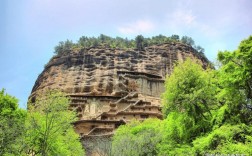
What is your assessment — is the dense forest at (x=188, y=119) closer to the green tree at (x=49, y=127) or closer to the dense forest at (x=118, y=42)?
the green tree at (x=49, y=127)

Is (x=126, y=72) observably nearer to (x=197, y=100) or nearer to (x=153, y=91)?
(x=153, y=91)

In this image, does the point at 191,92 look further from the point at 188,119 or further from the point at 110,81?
the point at 110,81

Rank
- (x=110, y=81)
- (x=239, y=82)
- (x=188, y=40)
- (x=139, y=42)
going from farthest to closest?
(x=188, y=40)
(x=139, y=42)
(x=110, y=81)
(x=239, y=82)

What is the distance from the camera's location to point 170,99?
2130 cm

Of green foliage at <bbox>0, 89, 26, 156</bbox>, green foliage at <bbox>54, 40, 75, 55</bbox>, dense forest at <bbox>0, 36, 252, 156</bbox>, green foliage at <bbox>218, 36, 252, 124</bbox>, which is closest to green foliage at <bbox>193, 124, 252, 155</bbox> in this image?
dense forest at <bbox>0, 36, 252, 156</bbox>

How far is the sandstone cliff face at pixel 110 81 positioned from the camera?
43.4m

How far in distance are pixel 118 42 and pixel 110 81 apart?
1542cm

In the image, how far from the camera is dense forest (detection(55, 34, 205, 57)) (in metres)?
63.1

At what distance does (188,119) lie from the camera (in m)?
20.7

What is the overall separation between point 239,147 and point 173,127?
7.04 m

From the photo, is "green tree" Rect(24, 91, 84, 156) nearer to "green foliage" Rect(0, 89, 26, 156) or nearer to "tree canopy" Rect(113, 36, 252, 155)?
"green foliage" Rect(0, 89, 26, 156)

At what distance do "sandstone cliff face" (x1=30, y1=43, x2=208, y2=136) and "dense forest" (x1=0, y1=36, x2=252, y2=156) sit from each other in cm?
1700

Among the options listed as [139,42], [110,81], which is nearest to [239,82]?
[110,81]

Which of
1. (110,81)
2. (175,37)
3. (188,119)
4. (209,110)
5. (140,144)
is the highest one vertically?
(175,37)
